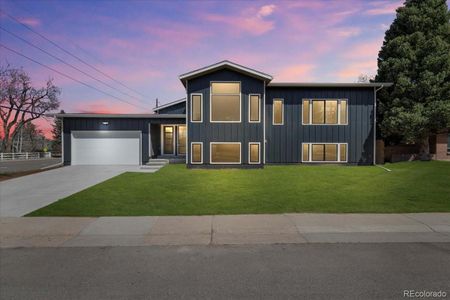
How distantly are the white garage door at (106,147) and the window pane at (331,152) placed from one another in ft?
45.2

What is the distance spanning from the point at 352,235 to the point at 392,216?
7.77 feet

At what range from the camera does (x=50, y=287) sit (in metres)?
4.18

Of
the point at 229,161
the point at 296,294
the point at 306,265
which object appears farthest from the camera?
the point at 229,161

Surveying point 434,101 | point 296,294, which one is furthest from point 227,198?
point 434,101

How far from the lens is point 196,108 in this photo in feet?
63.7

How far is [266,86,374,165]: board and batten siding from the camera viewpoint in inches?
823

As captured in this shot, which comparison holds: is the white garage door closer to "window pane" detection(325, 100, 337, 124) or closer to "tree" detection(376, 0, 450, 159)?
"window pane" detection(325, 100, 337, 124)

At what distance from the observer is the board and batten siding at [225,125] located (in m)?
19.3

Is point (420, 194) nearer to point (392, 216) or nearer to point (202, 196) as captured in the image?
point (392, 216)

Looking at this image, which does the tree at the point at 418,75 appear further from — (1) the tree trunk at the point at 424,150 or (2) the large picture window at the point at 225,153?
(2) the large picture window at the point at 225,153

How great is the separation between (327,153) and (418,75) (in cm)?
815

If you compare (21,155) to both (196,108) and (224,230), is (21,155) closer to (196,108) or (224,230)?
(196,108)

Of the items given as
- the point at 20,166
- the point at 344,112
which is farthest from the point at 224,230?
the point at 20,166

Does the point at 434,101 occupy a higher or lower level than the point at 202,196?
higher
